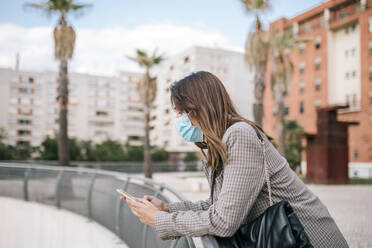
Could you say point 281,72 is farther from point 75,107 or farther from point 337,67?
point 75,107

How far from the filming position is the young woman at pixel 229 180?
4.81 ft

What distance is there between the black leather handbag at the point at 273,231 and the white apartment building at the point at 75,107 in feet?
248

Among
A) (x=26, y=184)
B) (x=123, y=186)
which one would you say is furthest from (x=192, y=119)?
(x=26, y=184)

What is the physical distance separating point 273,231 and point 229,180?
0.26 meters

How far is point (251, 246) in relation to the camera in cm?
146

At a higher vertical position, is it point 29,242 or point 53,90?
point 53,90

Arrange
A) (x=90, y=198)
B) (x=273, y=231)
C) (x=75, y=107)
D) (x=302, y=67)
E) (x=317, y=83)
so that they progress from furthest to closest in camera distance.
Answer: (x=75, y=107)
(x=302, y=67)
(x=317, y=83)
(x=90, y=198)
(x=273, y=231)

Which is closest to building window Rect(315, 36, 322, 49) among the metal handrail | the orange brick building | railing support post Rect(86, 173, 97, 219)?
the orange brick building

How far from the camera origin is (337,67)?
142 ft

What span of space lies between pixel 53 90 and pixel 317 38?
2350 inches

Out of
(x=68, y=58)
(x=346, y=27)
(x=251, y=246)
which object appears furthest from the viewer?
(x=346, y=27)

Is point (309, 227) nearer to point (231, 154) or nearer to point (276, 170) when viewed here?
point (276, 170)

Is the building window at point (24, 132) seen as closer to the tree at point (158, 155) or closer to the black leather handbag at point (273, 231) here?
the tree at point (158, 155)

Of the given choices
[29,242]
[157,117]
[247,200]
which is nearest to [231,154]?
[247,200]
